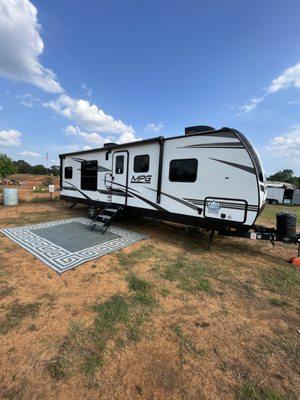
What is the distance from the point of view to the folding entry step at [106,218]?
24.1ft

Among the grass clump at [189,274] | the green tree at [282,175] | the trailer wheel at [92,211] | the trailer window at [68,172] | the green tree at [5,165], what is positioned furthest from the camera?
the green tree at [282,175]

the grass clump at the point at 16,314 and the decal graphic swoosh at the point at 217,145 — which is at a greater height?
the decal graphic swoosh at the point at 217,145

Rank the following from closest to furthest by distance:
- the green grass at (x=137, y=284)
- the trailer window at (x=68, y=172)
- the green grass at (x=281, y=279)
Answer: the green grass at (x=137, y=284)
the green grass at (x=281, y=279)
the trailer window at (x=68, y=172)

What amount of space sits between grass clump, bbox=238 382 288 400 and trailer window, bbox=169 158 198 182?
14.7ft

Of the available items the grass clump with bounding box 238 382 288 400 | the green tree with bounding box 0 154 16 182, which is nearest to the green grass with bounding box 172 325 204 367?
the grass clump with bounding box 238 382 288 400

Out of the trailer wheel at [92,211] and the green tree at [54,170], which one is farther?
the green tree at [54,170]

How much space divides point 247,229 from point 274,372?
337 centimetres

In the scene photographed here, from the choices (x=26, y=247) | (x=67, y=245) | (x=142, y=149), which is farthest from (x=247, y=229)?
(x=26, y=247)

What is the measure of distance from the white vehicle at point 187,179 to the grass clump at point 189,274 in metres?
1.27

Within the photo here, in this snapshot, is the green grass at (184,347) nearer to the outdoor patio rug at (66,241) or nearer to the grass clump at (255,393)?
the grass clump at (255,393)

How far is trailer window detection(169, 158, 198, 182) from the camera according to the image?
588cm

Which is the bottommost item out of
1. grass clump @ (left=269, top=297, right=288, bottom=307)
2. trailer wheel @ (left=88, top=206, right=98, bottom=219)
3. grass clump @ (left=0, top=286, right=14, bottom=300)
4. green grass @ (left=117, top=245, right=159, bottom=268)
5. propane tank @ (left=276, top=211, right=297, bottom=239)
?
grass clump @ (left=0, top=286, right=14, bottom=300)

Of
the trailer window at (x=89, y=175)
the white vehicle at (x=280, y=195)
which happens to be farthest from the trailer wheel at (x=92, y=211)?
the white vehicle at (x=280, y=195)

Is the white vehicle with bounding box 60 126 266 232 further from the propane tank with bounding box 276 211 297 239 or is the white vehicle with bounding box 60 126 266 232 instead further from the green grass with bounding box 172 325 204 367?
the green grass with bounding box 172 325 204 367
